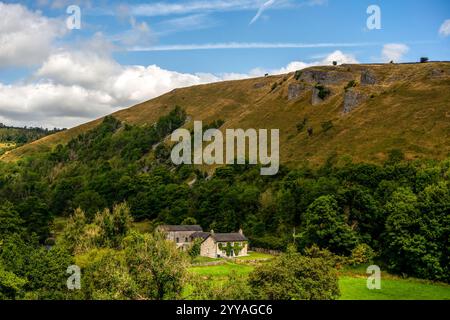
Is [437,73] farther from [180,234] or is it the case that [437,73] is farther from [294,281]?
[294,281]

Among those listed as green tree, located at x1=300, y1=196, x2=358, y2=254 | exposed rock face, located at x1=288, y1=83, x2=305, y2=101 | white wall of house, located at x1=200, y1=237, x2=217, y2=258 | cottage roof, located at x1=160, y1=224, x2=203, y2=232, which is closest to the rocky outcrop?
exposed rock face, located at x1=288, y1=83, x2=305, y2=101

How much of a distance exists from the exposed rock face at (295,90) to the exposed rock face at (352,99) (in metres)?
35.3

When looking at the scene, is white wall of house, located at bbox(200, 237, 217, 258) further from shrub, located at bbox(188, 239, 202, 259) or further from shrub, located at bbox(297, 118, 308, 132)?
shrub, located at bbox(297, 118, 308, 132)

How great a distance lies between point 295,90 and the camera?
623ft

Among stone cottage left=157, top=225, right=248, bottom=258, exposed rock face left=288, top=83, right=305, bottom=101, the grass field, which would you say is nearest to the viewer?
the grass field

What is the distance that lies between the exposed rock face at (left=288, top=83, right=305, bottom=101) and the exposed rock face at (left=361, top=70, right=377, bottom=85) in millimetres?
28130

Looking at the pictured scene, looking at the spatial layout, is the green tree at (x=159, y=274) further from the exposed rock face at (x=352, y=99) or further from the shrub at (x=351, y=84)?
the shrub at (x=351, y=84)

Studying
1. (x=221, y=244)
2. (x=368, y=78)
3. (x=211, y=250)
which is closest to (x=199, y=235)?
(x=211, y=250)

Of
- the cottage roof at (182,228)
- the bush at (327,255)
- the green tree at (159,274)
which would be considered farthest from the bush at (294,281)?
the cottage roof at (182,228)

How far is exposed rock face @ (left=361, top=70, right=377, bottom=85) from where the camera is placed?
16360 centimetres

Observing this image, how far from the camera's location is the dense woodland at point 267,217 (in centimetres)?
4388
